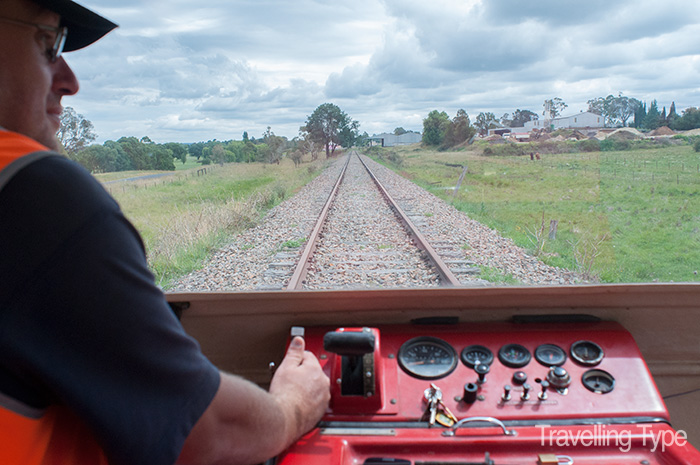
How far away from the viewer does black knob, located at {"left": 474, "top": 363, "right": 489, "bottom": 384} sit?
67.9 inches

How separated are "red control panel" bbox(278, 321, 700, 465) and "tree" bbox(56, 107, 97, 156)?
1.19m

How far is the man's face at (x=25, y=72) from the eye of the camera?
1.11m

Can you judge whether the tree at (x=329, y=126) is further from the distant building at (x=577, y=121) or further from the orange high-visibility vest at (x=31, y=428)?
the orange high-visibility vest at (x=31, y=428)

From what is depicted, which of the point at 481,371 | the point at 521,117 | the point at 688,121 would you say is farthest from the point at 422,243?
the point at 688,121

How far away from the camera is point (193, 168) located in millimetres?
2221

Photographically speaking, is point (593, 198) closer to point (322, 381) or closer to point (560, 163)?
point (560, 163)

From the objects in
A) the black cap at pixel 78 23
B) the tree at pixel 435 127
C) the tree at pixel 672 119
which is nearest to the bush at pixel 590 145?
the tree at pixel 672 119

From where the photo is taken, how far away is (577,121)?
2033 millimetres

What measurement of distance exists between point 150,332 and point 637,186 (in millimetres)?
2007

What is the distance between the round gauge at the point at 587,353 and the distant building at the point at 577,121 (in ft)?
2.90

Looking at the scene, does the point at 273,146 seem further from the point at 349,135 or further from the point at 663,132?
the point at 663,132

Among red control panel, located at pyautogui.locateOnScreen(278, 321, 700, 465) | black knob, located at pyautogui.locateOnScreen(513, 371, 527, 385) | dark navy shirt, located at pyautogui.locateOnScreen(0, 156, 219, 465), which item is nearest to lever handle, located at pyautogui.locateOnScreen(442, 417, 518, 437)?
red control panel, located at pyautogui.locateOnScreen(278, 321, 700, 465)

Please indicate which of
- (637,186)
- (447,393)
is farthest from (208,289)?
(637,186)

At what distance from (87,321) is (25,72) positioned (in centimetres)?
67
